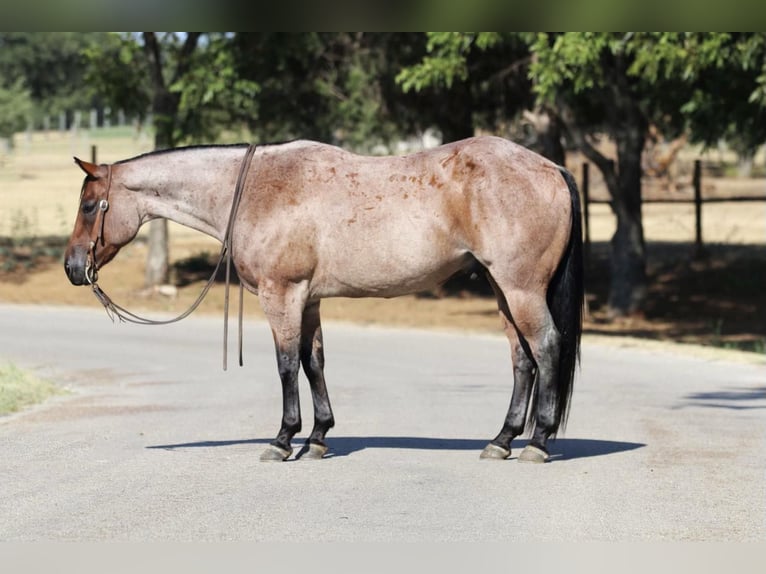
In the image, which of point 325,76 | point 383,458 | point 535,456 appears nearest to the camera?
point 535,456

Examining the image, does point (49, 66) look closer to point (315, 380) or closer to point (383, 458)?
point (315, 380)

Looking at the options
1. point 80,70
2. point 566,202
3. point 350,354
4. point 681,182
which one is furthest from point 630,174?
point 80,70

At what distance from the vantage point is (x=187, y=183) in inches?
407

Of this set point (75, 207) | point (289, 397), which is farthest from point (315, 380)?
point (75, 207)

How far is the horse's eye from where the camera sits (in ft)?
33.7

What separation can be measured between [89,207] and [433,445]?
316 cm

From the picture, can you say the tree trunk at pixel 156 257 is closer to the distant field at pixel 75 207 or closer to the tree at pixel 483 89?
→ the tree at pixel 483 89

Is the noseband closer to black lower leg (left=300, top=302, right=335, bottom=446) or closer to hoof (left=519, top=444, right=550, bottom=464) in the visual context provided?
black lower leg (left=300, top=302, right=335, bottom=446)

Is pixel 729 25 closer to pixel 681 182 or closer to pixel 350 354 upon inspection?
pixel 350 354

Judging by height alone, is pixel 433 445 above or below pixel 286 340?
below

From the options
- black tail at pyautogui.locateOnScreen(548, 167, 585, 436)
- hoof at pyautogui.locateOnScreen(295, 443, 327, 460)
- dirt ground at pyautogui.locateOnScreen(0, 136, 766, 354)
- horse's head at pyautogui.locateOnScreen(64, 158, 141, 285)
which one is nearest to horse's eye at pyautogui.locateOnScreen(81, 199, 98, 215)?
horse's head at pyautogui.locateOnScreen(64, 158, 141, 285)

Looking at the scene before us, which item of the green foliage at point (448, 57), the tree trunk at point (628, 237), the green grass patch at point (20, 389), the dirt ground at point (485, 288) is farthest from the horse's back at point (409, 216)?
the tree trunk at point (628, 237)

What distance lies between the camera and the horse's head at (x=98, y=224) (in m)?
10.2

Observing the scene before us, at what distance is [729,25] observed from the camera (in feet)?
47.2
